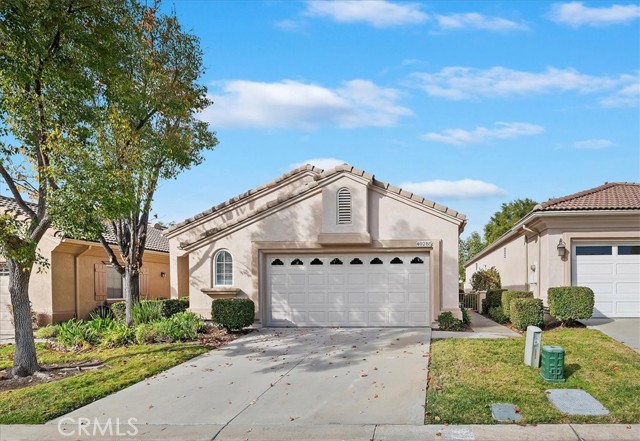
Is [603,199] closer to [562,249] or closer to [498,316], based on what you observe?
[562,249]

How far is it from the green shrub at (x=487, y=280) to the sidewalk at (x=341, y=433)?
63.7ft

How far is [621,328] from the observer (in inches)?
549

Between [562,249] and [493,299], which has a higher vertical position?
[562,249]

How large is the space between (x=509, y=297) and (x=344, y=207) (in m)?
5.53

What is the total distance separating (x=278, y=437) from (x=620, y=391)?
5.25 m

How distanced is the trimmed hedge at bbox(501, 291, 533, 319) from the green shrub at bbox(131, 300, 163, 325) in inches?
391

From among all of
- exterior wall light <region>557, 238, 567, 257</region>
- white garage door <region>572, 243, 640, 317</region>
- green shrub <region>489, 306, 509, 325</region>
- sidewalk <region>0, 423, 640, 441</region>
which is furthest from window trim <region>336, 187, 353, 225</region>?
sidewalk <region>0, 423, 640, 441</region>

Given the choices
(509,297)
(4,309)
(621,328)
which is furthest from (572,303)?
(4,309)

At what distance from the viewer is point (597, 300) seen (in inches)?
615

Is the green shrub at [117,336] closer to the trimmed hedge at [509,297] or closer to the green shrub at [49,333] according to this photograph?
the green shrub at [49,333]

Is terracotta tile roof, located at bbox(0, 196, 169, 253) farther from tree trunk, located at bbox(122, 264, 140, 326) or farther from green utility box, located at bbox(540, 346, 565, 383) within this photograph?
green utility box, located at bbox(540, 346, 565, 383)

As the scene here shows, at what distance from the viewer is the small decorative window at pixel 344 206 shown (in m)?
15.7

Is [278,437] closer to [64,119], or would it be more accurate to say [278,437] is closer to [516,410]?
[516,410]

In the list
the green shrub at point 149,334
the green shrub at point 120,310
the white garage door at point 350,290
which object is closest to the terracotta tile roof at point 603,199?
the white garage door at point 350,290
